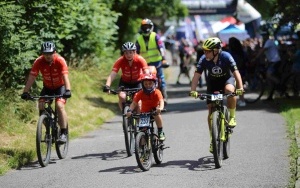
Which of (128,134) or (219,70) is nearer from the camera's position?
(219,70)

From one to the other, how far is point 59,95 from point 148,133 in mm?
1927

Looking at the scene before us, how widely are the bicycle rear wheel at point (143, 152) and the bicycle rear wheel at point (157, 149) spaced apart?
211mm

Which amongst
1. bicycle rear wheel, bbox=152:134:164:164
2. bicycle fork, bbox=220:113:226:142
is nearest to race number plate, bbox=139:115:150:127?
bicycle rear wheel, bbox=152:134:164:164

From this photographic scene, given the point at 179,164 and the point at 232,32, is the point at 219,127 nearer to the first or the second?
the point at 179,164

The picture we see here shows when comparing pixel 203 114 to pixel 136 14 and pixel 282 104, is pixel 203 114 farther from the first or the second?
pixel 136 14

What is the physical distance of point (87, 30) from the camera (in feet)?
83.5

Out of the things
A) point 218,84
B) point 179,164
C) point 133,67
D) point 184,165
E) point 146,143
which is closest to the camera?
point 146,143

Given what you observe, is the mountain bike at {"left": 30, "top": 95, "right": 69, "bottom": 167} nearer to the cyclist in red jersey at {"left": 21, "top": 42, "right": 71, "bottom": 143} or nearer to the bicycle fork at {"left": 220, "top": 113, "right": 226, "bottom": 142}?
the cyclist in red jersey at {"left": 21, "top": 42, "right": 71, "bottom": 143}

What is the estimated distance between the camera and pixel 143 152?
37.6 ft

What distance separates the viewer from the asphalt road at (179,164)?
10.6 metres

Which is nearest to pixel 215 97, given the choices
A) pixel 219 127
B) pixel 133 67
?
pixel 219 127

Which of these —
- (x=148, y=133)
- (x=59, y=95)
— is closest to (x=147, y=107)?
(x=148, y=133)

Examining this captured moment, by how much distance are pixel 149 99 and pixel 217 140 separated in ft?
4.06

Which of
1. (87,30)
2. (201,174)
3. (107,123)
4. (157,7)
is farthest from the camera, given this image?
(157,7)
